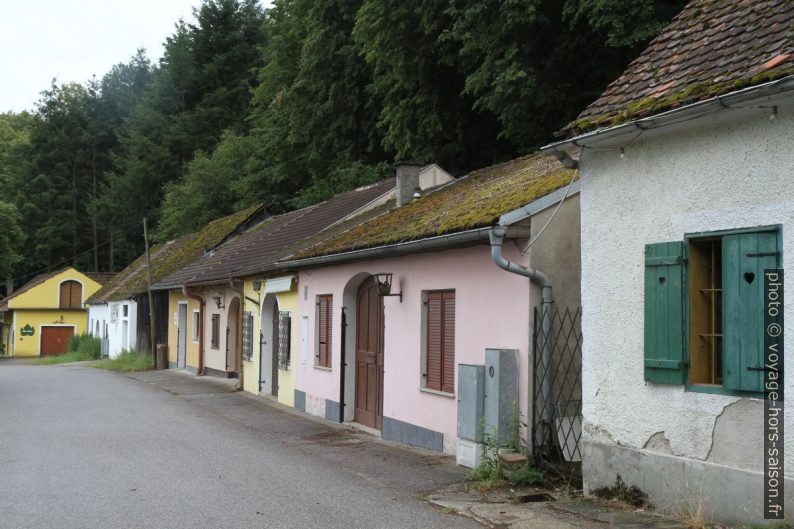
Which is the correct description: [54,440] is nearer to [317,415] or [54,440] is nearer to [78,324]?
[317,415]

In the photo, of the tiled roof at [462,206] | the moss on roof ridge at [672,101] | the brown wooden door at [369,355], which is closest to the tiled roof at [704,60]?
the moss on roof ridge at [672,101]

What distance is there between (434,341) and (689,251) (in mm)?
4964

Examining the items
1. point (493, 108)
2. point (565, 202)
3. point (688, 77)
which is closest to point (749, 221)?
point (688, 77)

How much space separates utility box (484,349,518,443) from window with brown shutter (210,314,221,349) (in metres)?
16.3

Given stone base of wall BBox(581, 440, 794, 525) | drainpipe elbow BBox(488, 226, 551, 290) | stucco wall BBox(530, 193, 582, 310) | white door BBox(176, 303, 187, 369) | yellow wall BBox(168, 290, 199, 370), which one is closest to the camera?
stone base of wall BBox(581, 440, 794, 525)

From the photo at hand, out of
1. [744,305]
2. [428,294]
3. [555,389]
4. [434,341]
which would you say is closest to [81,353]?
[428,294]

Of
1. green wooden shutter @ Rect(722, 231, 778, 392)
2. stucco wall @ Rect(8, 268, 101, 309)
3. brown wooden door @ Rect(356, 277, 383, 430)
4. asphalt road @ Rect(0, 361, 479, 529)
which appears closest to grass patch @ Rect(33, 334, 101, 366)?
stucco wall @ Rect(8, 268, 101, 309)

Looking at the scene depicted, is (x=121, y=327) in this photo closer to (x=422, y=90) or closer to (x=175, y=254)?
(x=175, y=254)

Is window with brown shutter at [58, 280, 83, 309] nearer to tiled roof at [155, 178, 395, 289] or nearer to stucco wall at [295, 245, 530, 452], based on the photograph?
tiled roof at [155, 178, 395, 289]

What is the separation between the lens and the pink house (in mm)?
9477

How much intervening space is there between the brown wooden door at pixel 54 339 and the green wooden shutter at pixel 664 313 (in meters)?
53.1

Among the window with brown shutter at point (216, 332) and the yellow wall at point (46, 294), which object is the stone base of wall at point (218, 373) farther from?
the yellow wall at point (46, 294)

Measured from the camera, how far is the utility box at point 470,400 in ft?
31.2

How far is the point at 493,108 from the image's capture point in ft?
64.7
